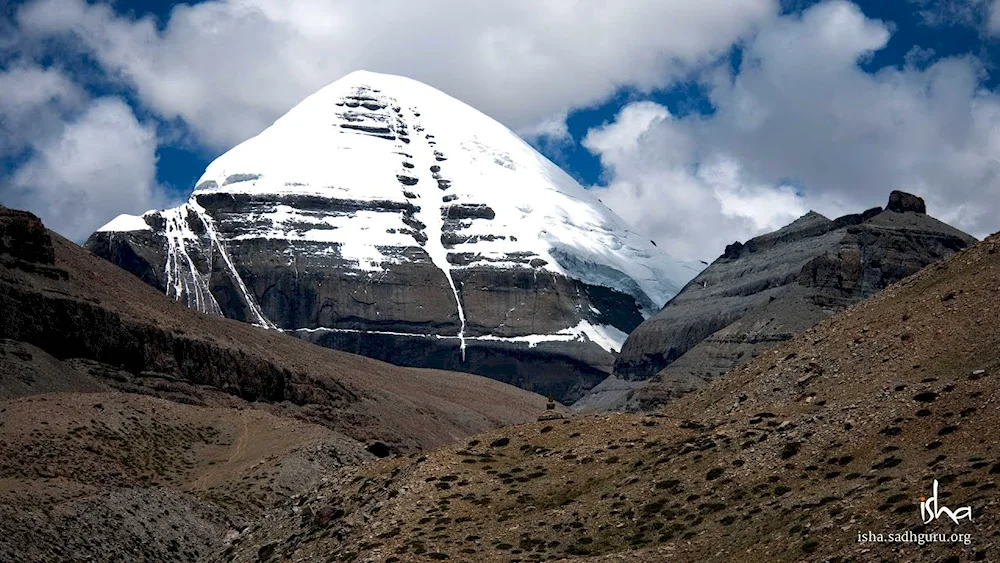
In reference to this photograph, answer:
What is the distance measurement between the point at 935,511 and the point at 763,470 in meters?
10.7

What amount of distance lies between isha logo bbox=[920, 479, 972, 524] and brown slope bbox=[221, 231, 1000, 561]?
9.9 inches

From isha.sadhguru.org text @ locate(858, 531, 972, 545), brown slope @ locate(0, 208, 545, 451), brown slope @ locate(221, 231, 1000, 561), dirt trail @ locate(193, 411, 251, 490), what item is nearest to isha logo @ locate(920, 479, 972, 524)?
brown slope @ locate(221, 231, 1000, 561)

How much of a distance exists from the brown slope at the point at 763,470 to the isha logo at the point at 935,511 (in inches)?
9.9

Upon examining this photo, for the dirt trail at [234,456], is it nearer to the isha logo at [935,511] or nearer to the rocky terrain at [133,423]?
the rocky terrain at [133,423]

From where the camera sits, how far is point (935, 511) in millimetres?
40250

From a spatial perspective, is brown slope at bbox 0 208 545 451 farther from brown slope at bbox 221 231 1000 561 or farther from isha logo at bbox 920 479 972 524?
isha logo at bbox 920 479 972 524

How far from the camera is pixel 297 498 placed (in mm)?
64625

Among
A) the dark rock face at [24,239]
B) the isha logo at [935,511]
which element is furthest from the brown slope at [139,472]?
the dark rock face at [24,239]

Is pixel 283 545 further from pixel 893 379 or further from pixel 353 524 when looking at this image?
pixel 893 379

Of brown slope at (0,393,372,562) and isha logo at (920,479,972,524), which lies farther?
brown slope at (0,393,372,562)

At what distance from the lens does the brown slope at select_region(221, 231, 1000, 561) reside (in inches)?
1697

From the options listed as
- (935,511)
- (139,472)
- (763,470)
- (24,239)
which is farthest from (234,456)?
(935,511)

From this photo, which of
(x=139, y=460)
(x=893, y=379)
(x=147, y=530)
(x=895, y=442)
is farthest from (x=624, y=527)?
(x=139, y=460)

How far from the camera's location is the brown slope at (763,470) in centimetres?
4309
